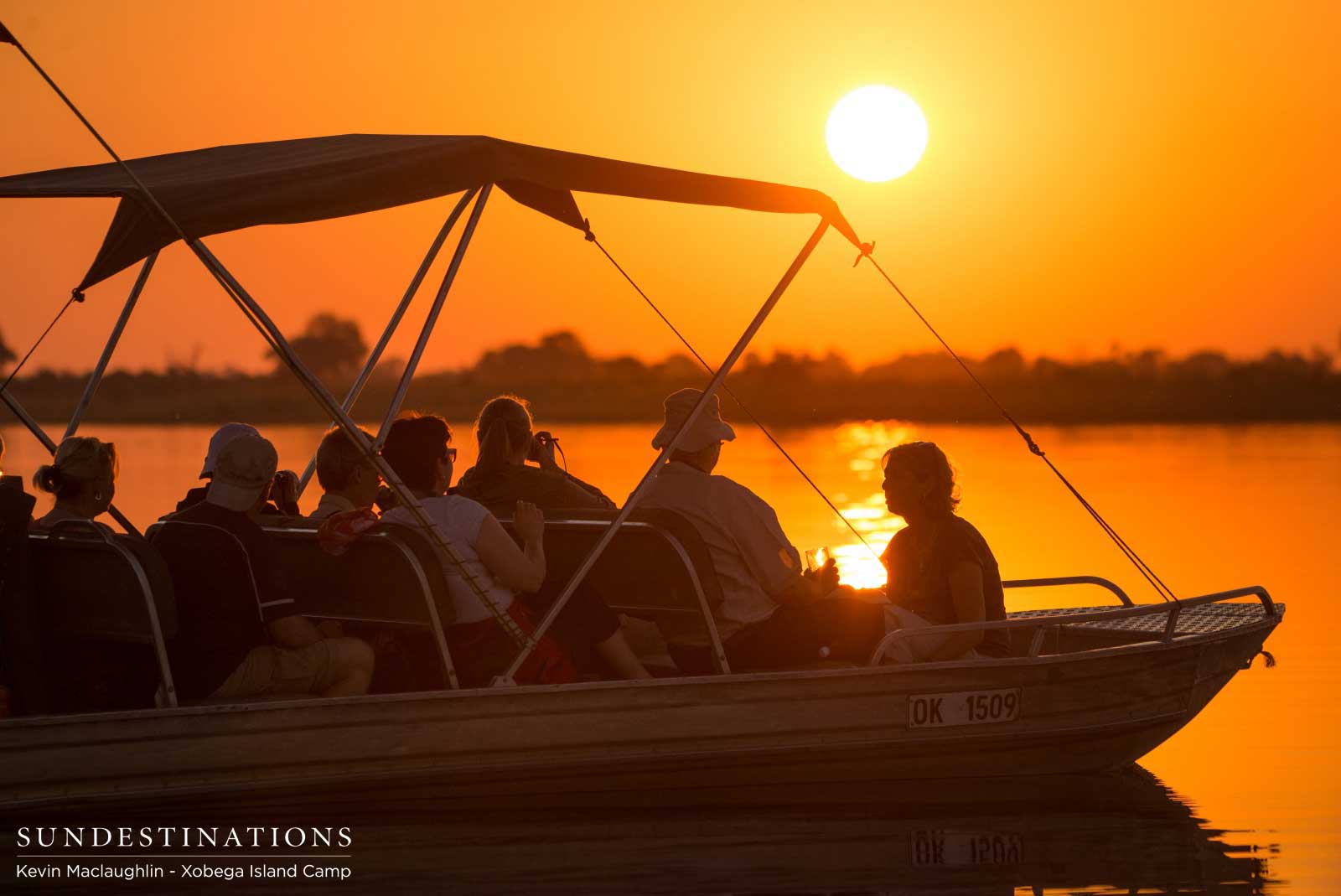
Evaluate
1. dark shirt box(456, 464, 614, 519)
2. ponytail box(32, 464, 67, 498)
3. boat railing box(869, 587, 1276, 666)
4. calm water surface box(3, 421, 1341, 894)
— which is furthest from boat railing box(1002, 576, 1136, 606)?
ponytail box(32, 464, 67, 498)

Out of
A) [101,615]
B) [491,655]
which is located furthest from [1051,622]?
[101,615]

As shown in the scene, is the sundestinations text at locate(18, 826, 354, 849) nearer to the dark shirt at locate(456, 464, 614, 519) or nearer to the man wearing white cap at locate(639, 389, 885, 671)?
the dark shirt at locate(456, 464, 614, 519)

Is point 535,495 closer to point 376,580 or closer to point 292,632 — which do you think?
point 376,580

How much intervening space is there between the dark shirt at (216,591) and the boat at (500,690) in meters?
0.16

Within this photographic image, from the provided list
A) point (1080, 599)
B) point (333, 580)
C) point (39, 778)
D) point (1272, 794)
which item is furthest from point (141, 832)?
point (1080, 599)

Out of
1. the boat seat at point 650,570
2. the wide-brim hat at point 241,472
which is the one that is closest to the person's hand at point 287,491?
the boat seat at point 650,570

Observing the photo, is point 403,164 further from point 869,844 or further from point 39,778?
point 869,844

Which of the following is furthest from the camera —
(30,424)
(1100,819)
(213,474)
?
(30,424)

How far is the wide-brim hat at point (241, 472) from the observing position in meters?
7.68

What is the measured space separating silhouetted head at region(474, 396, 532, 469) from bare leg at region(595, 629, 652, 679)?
945 millimetres

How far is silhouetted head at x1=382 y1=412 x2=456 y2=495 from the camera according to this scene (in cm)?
816

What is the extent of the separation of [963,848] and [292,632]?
2.87 metres

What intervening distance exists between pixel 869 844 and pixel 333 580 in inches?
96.7

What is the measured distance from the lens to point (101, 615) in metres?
7.75
